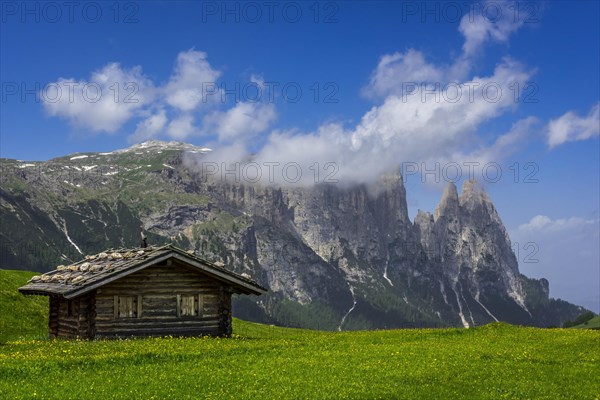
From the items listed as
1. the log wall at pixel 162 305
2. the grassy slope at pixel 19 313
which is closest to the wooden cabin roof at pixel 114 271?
the log wall at pixel 162 305

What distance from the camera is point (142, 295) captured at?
40.6m

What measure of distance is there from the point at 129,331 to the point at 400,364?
18696 mm

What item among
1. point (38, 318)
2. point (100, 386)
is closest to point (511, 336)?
point (100, 386)

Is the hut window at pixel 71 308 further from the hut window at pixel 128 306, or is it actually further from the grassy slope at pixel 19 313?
the grassy slope at pixel 19 313

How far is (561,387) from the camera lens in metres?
26.9

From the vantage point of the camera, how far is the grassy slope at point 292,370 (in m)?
23.2

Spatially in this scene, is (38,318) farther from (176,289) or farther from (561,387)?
(561,387)

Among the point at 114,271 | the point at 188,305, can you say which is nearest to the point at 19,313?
the point at 114,271

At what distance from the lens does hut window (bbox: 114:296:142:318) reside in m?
39.9

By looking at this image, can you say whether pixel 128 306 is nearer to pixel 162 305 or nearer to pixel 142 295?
pixel 142 295

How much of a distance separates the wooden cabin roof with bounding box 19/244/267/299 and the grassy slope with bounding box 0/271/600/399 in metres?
3.75

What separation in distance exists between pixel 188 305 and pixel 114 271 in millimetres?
5769

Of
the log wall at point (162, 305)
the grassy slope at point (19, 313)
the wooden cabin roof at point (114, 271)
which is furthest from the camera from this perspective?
the grassy slope at point (19, 313)

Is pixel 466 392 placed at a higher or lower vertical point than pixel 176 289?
lower
